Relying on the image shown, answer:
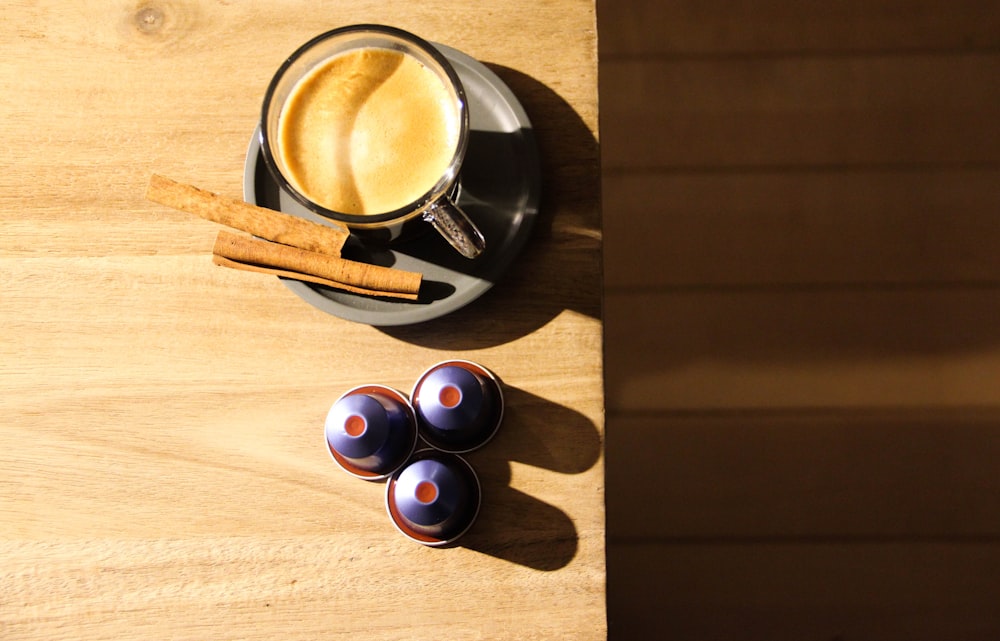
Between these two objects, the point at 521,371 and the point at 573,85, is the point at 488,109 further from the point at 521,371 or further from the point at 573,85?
the point at 521,371

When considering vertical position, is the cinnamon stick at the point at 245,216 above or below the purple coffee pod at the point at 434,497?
above

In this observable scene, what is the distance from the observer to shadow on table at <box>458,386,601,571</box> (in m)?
0.76

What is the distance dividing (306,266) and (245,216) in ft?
0.25

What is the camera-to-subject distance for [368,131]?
0.72 meters

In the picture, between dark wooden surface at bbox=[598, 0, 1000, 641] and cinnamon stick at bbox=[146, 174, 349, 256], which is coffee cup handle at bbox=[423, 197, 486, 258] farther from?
dark wooden surface at bbox=[598, 0, 1000, 641]

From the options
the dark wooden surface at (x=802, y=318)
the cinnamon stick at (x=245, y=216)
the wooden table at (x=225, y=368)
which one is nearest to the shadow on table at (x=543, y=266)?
the wooden table at (x=225, y=368)

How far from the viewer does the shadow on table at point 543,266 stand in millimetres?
789

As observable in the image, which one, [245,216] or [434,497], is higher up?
[245,216]

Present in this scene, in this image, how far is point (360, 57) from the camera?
73 centimetres

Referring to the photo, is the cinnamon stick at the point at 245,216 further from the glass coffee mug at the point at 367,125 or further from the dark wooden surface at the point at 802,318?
the dark wooden surface at the point at 802,318

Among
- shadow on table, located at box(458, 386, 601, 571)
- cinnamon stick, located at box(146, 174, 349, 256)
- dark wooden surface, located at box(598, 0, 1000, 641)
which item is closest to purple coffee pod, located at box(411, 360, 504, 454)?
shadow on table, located at box(458, 386, 601, 571)

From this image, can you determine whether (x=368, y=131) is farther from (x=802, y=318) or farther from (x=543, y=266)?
(x=802, y=318)

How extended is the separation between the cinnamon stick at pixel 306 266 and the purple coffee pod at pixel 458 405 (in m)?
0.08

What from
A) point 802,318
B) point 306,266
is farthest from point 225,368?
point 802,318
